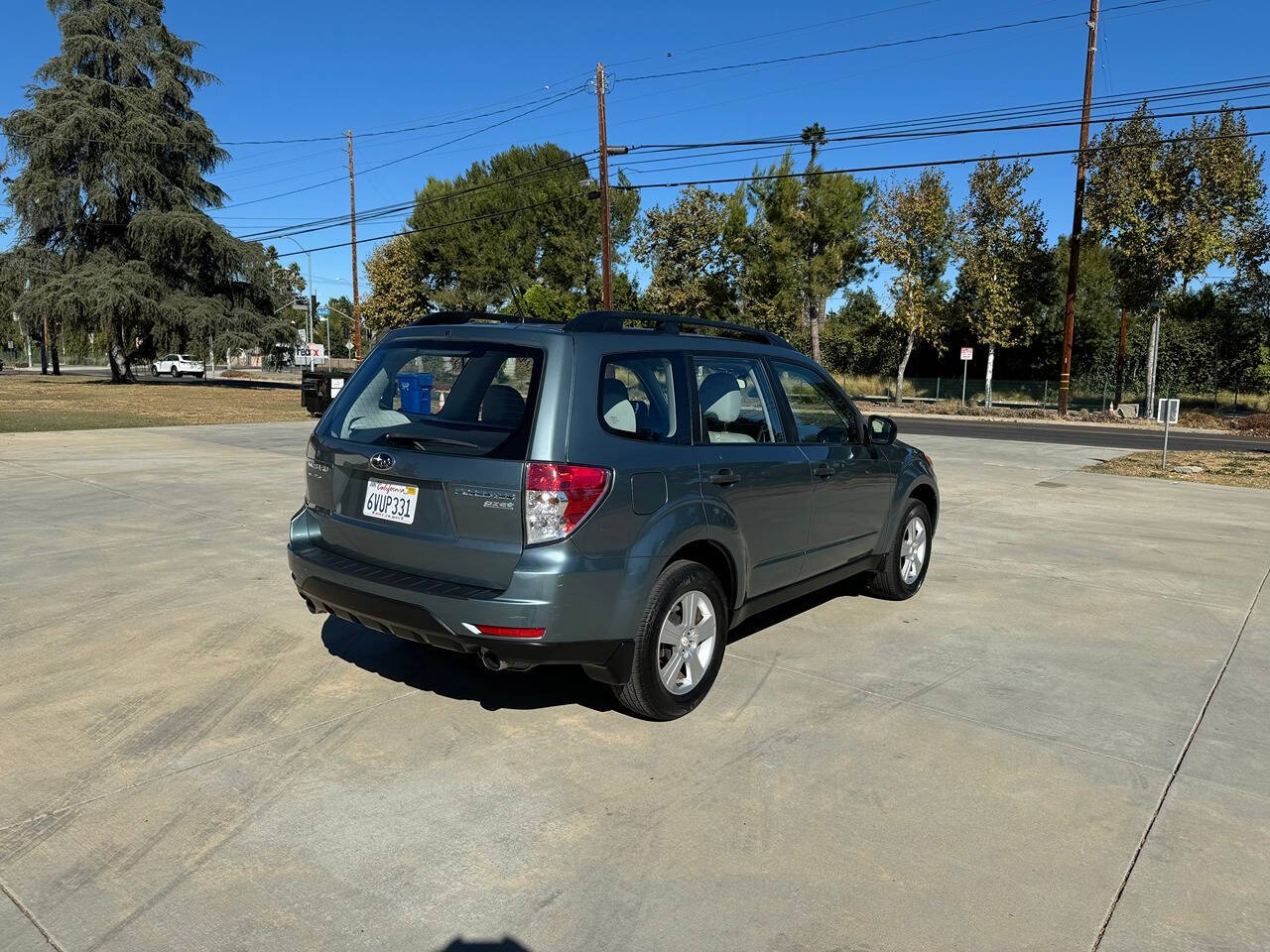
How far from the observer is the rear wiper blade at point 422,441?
3.80 m

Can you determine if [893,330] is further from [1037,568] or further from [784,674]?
[784,674]

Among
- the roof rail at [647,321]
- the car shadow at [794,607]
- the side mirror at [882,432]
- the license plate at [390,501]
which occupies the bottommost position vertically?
the car shadow at [794,607]

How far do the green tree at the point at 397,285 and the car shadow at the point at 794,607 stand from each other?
195 ft

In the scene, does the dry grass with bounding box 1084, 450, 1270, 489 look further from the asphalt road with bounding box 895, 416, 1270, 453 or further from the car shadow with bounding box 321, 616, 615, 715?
the car shadow with bounding box 321, 616, 615, 715

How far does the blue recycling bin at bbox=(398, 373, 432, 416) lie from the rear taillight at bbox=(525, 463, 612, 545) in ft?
2.87

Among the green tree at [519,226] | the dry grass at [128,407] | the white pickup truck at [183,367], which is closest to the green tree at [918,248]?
the green tree at [519,226]

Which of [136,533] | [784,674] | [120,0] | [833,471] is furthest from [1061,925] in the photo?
[120,0]

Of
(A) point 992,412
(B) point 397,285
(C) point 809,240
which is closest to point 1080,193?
(A) point 992,412

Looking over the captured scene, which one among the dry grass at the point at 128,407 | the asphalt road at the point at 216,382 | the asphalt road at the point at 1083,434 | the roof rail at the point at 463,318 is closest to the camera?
the roof rail at the point at 463,318

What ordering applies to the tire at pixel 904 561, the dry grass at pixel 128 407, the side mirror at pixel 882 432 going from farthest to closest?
1. the dry grass at pixel 128 407
2. the tire at pixel 904 561
3. the side mirror at pixel 882 432

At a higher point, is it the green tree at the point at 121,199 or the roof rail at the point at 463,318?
the green tree at the point at 121,199

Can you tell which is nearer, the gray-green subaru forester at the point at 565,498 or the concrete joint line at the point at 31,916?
the concrete joint line at the point at 31,916

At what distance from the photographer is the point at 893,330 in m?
45.9

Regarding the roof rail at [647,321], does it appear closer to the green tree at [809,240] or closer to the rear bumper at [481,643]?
the rear bumper at [481,643]
